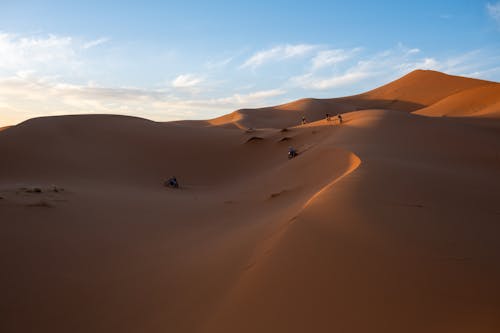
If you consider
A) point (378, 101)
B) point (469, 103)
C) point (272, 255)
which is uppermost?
point (378, 101)

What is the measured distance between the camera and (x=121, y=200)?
22.1 ft

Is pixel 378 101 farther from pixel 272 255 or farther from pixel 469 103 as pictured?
pixel 272 255

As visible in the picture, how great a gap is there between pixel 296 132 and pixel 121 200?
7.97 metres

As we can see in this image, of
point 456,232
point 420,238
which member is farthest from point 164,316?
point 456,232

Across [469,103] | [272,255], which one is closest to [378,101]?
[469,103]

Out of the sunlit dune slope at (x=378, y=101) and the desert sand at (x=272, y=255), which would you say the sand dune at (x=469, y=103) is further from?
the desert sand at (x=272, y=255)

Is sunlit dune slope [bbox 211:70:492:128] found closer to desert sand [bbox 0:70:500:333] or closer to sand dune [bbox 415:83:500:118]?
sand dune [bbox 415:83:500:118]

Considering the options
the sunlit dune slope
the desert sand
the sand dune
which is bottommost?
the desert sand

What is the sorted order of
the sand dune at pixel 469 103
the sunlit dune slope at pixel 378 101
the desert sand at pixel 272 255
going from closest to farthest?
1. the desert sand at pixel 272 255
2. the sand dune at pixel 469 103
3. the sunlit dune slope at pixel 378 101

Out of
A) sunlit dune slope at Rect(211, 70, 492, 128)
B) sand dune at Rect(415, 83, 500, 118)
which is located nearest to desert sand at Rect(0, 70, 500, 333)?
sand dune at Rect(415, 83, 500, 118)

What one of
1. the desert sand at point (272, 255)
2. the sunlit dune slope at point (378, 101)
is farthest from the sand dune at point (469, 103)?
the desert sand at point (272, 255)

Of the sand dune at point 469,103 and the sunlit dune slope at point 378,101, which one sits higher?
the sunlit dune slope at point 378,101

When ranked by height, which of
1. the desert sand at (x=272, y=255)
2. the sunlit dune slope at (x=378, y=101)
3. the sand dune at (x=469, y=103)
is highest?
the sunlit dune slope at (x=378, y=101)

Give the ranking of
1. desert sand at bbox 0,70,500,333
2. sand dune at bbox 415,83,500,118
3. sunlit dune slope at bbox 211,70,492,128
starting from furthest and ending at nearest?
1. sunlit dune slope at bbox 211,70,492,128
2. sand dune at bbox 415,83,500,118
3. desert sand at bbox 0,70,500,333
